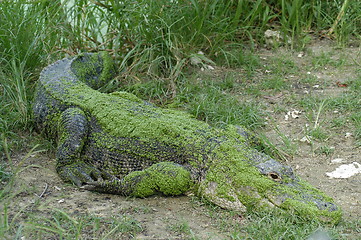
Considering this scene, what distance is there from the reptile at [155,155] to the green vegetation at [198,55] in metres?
0.44

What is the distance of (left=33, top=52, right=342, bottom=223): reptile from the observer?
4039 millimetres

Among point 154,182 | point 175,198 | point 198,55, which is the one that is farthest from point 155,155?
point 198,55

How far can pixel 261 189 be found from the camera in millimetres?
4012

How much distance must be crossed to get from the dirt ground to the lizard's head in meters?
0.19

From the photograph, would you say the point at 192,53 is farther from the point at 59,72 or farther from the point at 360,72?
the point at 360,72

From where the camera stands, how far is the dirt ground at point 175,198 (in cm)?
392

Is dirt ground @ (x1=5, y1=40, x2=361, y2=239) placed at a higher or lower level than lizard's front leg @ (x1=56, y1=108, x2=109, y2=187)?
lower

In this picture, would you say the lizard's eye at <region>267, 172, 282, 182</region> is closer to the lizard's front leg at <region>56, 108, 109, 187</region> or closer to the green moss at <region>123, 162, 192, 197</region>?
the green moss at <region>123, 162, 192, 197</region>

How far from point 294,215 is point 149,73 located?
117 inches

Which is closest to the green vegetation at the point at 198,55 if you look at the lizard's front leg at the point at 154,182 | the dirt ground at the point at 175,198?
the dirt ground at the point at 175,198

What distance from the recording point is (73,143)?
4730 mm

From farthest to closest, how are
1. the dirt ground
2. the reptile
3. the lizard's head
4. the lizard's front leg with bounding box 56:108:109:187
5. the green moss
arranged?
the lizard's front leg with bounding box 56:108:109:187
the green moss
the reptile
the dirt ground
the lizard's head

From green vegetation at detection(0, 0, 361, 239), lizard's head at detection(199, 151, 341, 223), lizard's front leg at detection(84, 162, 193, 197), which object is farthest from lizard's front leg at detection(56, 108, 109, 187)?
lizard's head at detection(199, 151, 341, 223)

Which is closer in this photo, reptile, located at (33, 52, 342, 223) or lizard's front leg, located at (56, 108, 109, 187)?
reptile, located at (33, 52, 342, 223)
